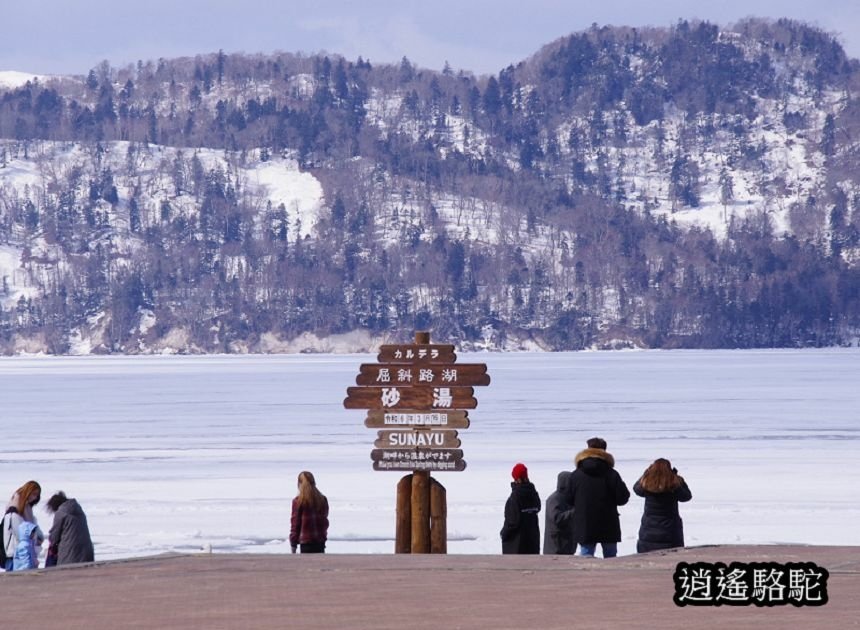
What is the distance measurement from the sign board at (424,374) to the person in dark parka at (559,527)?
2368 millimetres

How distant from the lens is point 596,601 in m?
12.7

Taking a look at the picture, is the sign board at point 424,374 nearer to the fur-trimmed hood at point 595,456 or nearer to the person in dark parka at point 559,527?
the person in dark parka at point 559,527

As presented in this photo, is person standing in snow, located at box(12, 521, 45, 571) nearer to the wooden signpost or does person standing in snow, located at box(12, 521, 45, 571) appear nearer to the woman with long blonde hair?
the woman with long blonde hair

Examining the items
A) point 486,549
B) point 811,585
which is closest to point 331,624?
point 811,585

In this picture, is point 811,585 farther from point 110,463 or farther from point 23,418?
point 23,418

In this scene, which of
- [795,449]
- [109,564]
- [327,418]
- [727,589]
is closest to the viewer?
[727,589]

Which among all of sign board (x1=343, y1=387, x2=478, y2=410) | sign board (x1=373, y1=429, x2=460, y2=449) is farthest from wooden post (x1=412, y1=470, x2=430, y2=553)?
sign board (x1=343, y1=387, x2=478, y2=410)

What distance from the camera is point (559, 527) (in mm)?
16734

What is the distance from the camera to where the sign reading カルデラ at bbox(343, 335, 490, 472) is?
18.8 meters

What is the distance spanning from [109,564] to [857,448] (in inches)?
1327

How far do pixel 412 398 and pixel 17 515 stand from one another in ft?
16.5

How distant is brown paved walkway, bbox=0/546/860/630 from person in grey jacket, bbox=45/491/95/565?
1.69 ft

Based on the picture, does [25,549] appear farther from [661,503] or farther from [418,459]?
[661,503]

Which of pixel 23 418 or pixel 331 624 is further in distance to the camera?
pixel 23 418
